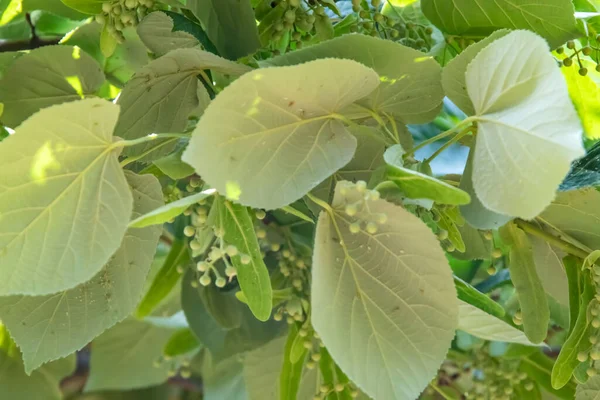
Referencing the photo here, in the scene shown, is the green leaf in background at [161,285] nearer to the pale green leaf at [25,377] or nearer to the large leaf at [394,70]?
the pale green leaf at [25,377]

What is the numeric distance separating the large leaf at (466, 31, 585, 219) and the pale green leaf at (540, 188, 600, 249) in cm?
9

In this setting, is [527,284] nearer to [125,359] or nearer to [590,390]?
[590,390]

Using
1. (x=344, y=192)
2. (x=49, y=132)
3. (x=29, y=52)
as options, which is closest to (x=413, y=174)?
(x=344, y=192)

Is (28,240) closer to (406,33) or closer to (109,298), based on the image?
(109,298)

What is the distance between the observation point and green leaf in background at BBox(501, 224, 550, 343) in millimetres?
313

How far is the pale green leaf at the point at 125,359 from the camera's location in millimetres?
665

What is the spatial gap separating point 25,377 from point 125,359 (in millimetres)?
115

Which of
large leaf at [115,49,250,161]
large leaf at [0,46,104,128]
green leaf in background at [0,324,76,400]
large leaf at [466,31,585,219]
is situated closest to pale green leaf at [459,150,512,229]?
large leaf at [466,31,585,219]

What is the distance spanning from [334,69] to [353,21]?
0.15m

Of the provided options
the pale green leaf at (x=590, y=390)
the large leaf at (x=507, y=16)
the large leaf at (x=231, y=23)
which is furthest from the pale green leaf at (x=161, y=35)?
the pale green leaf at (x=590, y=390)

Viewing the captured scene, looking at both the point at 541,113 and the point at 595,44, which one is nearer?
the point at 541,113

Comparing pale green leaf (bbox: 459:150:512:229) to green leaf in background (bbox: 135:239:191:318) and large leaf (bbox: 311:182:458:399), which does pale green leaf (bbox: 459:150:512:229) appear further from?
green leaf in background (bbox: 135:239:191:318)

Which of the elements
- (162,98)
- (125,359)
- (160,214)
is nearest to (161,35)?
(162,98)

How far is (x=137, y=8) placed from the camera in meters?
0.35
